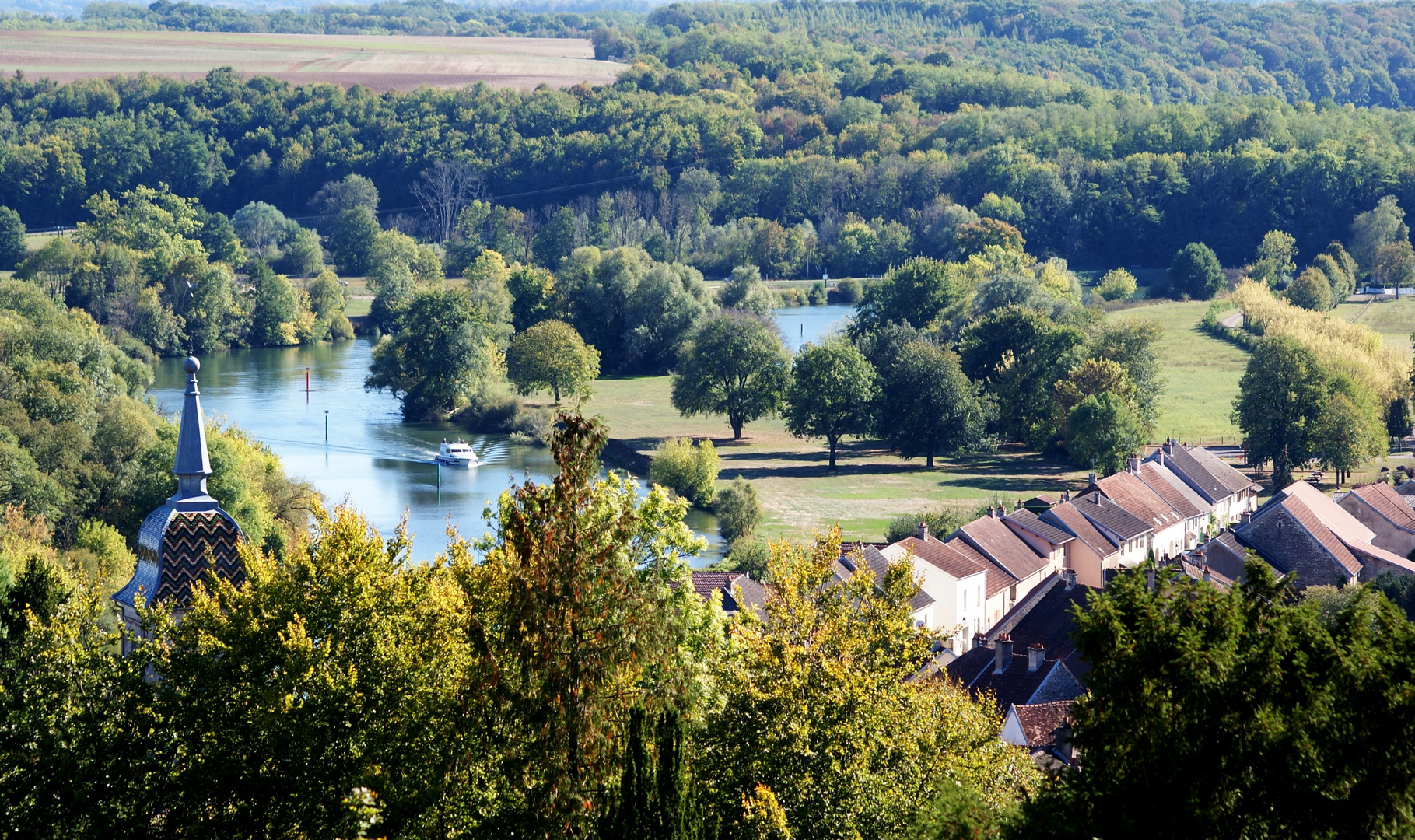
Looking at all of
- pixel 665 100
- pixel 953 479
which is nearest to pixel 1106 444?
pixel 953 479

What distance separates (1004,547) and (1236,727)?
94.2 ft

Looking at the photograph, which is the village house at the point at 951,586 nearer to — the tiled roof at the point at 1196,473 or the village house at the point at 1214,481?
the village house at the point at 1214,481

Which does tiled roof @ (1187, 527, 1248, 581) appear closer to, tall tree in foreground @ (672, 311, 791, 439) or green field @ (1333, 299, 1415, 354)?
tall tree in foreground @ (672, 311, 791, 439)

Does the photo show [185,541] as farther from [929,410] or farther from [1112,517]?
[929,410]

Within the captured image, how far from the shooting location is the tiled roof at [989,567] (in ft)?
127

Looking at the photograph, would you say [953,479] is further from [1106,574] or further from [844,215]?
[844,215]

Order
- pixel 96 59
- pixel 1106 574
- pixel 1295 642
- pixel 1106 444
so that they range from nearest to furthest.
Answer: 1. pixel 1295 642
2. pixel 1106 574
3. pixel 1106 444
4. pixel 96 59

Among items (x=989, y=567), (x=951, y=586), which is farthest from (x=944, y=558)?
(x=989, y=567)

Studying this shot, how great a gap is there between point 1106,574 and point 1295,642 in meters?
30.1

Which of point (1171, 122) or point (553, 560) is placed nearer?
point (553, 560)

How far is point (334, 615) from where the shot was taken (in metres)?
16.9

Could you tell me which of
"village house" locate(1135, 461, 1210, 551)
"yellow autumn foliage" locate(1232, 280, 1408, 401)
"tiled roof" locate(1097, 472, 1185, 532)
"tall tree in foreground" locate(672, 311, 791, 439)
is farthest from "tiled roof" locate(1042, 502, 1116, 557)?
"tall tree in foreground" locate(672, 311, 791, 439)

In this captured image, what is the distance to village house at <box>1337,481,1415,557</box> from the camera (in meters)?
45.1

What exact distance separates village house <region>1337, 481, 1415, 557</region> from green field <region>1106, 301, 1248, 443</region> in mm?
16983
